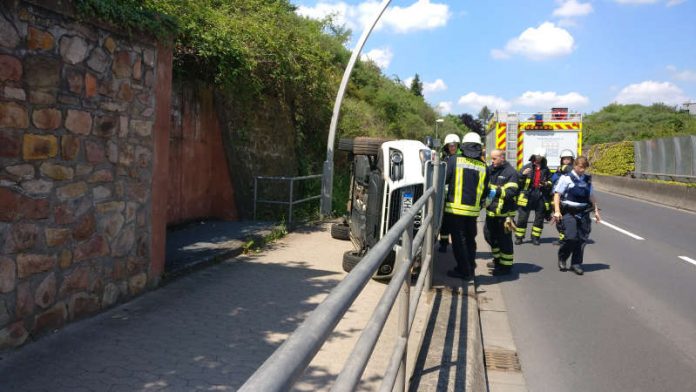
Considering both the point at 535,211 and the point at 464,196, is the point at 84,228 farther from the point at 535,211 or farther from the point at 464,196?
the point at 535,211

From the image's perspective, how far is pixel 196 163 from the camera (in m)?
9.58

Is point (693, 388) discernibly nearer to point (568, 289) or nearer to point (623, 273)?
point (568, 289)

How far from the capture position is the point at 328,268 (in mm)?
7469

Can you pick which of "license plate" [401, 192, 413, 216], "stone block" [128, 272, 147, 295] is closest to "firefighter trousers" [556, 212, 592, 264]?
"license plate" [401, 192, 413, 216]

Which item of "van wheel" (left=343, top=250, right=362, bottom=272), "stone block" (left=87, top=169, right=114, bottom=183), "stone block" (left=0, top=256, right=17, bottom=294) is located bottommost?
"van wheel" (left=343, top=250, right=362, bottom=272)

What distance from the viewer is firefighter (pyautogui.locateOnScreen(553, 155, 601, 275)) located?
784 cm

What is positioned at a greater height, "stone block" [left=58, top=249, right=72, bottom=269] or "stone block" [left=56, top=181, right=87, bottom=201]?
"stone block" [left=56, top=181, right=87, bottom=201]

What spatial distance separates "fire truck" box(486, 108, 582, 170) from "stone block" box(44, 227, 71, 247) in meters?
14.4

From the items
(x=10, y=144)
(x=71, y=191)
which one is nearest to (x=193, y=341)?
(x=71, y=191)

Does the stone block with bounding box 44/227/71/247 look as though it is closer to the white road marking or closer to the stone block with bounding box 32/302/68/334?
the stone block with bounding box 32/302/68/334

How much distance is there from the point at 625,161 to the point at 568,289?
25.7 meters

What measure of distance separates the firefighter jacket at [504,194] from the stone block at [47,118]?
5317 millimetres

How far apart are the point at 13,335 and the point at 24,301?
23 centimetres

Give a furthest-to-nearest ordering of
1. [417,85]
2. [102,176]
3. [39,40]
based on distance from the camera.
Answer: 1. [417,85]
2. [102,176]
3. [39,40]
